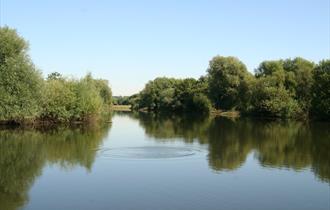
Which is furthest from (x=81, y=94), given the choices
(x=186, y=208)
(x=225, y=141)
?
(x=186, y=208)

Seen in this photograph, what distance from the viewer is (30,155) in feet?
96.4

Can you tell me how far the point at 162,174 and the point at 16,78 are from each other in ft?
83.3

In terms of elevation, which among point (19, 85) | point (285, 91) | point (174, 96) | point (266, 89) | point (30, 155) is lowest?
point (30, 155)

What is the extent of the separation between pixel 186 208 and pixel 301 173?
32.2 ft

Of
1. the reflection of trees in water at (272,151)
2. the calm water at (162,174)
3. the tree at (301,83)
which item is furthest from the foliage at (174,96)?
the calm water at (162,174)

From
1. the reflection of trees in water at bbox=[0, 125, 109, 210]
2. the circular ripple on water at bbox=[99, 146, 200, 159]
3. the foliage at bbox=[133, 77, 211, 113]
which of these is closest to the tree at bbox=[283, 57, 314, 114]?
the foliage at bbox=[133, 77, 211, 113]

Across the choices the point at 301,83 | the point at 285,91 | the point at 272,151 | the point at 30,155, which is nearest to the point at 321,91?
the point at 285,91

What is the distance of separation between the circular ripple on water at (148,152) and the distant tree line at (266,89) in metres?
44.2

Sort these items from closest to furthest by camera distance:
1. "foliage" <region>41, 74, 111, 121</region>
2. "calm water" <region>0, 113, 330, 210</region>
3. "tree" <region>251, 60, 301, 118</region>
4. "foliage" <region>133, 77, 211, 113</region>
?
"calm water" <region>0, 113, 330, 210</region>
"foliage" <region>41, 74, 111, 121</region>
"tree" <region>251, 60, 301, 118</region>
"foliage" <region>133, 77, 211, 113</region>

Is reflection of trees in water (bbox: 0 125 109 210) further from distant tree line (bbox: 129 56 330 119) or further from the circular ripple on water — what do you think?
distant tree line (bbox: 129 56 330 119)

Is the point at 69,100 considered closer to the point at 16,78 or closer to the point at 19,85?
the point at 19,85

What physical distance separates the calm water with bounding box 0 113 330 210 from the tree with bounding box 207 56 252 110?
5288 cm

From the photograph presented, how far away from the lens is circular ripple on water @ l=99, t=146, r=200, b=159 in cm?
2942

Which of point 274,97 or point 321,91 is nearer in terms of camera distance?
point 321,91
